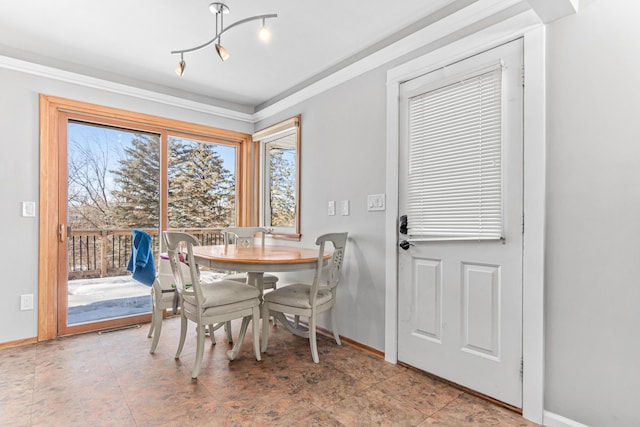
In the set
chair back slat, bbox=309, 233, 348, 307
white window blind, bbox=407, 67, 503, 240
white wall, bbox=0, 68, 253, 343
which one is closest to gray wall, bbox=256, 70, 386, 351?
chair back slat, bbox=309, 233, 348, 307

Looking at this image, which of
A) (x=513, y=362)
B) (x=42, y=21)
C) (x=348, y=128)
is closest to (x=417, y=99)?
(x=348, y=128)

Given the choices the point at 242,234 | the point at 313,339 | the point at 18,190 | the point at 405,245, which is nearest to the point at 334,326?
the point at 313,339

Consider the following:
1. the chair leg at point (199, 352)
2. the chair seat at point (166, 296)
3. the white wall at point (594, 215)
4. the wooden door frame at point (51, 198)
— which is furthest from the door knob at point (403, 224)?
the wooden door frame at point (51, 198)

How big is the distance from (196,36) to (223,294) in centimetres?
196

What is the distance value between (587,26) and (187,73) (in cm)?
307

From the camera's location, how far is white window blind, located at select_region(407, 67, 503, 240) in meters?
1.93

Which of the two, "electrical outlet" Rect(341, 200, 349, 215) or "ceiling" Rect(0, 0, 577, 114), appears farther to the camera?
"electrical outlet" Rect(341, 200, 349, 215)

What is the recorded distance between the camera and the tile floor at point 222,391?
1.76 m

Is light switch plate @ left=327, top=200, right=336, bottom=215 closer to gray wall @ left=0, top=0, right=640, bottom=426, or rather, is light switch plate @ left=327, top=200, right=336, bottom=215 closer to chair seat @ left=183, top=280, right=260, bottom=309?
chair seat @ left=183, top=280, right=260, bottom=309

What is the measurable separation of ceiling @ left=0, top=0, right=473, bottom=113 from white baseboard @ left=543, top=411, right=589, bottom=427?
2393 millimetres

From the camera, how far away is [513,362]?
1.82 m

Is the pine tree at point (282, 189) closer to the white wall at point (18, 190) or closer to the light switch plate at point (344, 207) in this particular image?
the light switch plate at point (344, 207)

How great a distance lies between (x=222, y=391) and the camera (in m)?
2.03

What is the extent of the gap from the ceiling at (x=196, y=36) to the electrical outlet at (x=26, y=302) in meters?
2.01
